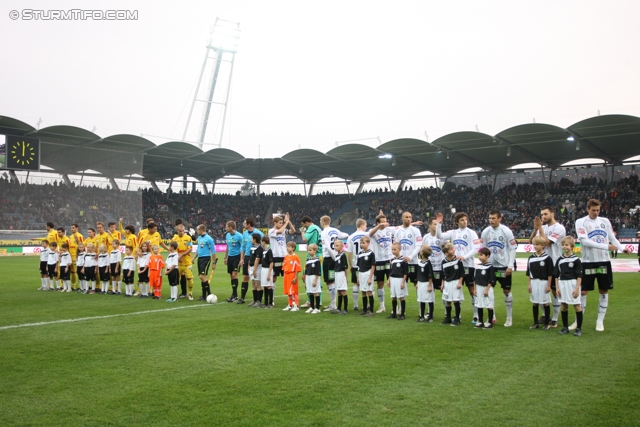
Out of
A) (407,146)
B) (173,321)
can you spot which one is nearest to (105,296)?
(173,321)

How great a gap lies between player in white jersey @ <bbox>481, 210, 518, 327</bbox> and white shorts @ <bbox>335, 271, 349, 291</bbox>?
303cm

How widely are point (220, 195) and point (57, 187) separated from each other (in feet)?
74.2

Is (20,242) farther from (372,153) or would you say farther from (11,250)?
(372,153)

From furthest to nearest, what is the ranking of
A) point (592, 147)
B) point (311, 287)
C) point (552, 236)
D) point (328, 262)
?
1. point (592, 147)
2. point (328, 262)
3. point (311, 287)
4. point (552, 236)

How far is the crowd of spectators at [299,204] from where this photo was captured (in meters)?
34.3

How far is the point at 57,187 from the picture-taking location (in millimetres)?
35875

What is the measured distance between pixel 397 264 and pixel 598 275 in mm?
3618

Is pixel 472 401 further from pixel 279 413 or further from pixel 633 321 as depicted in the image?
pixel 633 321

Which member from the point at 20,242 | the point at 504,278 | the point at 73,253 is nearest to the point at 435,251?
the point at 504,278

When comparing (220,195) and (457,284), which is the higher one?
(220,195)

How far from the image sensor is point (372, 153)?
142 ft

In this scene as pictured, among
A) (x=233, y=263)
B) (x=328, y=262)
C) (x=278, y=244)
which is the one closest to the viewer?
(x=328, y=262)

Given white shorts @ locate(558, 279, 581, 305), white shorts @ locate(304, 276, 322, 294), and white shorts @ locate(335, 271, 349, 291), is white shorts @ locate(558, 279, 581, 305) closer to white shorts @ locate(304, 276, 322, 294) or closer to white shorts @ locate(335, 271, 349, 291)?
white shorts @ locate(335, 271, 349, 291)

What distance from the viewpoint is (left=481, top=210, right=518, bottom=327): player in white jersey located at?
9.68 metres
